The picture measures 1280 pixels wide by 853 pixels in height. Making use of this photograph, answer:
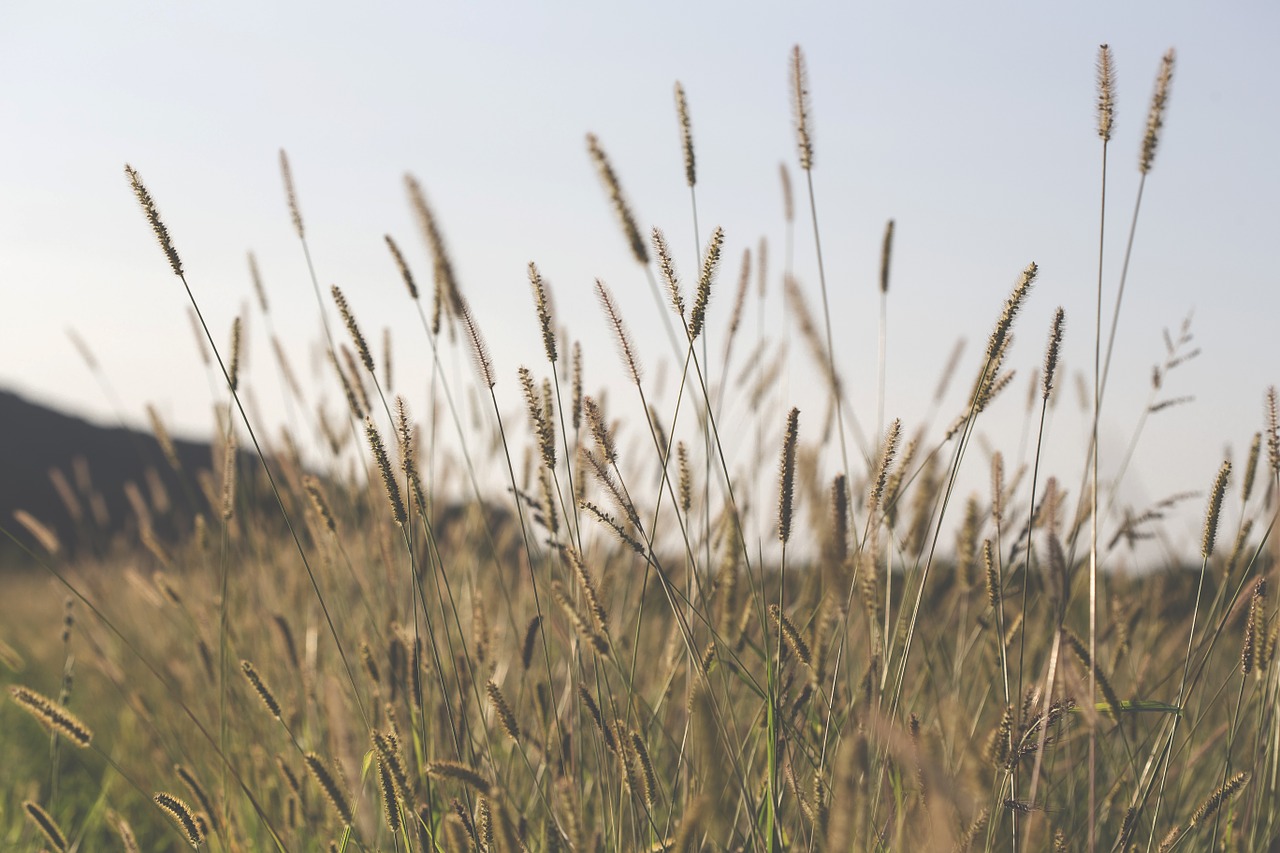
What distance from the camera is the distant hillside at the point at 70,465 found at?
12.8 meters

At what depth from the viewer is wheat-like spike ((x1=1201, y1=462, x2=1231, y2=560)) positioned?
1.21 meters

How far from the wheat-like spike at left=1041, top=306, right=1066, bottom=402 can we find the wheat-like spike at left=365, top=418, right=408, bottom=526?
765 mm

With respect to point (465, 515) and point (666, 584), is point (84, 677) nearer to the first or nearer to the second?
point (465, 515)

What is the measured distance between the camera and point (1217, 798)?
1.28 m

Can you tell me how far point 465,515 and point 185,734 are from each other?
1.00 meters

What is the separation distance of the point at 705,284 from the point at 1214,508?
0.67m

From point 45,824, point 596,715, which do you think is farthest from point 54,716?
point 596,715

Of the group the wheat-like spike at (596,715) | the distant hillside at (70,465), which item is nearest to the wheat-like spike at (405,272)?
the wheat-like spike at (596,715)

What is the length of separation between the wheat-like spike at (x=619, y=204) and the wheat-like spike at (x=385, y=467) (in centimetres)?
36

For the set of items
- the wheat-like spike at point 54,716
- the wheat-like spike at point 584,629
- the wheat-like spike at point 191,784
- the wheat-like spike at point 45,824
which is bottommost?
the wheat-like spike at point 45,824

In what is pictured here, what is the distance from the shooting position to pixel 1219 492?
1.22m

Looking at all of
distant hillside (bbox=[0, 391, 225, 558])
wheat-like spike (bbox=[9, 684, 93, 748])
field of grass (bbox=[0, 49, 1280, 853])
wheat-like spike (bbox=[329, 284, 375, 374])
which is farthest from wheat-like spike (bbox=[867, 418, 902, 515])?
distant hillside (bbox=[0, 391, 225, 558])

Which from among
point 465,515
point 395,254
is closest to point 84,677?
point 465,515

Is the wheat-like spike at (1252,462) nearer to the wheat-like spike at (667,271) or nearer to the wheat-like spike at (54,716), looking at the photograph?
the wheat-like spike at (667,271)
